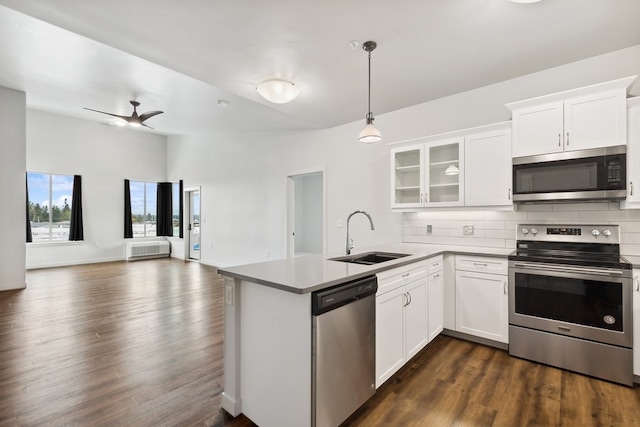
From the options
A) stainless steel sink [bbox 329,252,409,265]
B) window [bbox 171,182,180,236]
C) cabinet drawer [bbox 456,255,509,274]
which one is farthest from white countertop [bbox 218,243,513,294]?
window [bbox 171,182,180,236]

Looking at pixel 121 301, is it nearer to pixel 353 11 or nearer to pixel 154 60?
pixel 154 60

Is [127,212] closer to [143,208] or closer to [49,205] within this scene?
[143,208]

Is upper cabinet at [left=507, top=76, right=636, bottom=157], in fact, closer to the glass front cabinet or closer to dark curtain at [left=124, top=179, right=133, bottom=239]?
the glass front cabinet

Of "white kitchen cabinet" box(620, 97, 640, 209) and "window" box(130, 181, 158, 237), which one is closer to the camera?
"white kitchen cabinet" box(620, 97, 640, 209)

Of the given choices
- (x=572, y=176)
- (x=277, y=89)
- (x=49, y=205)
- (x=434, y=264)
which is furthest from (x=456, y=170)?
(x=49, y=205)

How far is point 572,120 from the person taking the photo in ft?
8.35

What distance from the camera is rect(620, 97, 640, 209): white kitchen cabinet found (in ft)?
7.66

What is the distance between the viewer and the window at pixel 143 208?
863cm

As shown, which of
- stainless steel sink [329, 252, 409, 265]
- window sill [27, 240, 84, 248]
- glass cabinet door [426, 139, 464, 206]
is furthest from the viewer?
window sill [27, 240, 84, 248]

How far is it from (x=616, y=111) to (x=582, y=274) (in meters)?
1.30

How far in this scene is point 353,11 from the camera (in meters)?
2.12

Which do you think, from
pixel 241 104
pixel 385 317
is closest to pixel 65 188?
pixel 241 104

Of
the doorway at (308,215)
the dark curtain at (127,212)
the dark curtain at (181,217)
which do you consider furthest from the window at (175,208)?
the doorway at (308,215)

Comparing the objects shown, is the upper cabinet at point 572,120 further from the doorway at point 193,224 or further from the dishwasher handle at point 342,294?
the doorway at point 193,224
